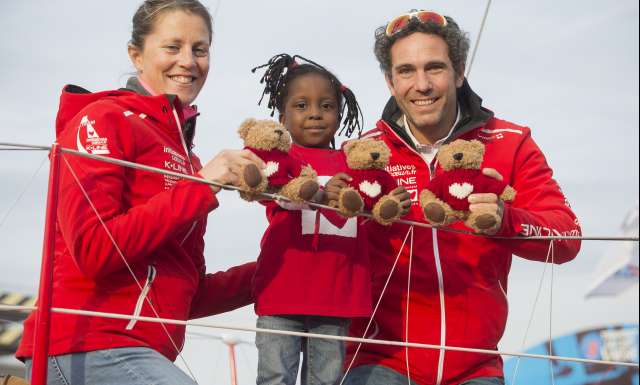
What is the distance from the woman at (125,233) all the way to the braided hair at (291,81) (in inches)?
22.0

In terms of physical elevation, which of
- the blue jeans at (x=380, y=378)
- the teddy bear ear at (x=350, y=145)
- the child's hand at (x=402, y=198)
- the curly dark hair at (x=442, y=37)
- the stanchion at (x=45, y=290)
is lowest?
the blue jeans at (x=380, y=378)

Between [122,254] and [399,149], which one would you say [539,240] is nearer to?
[399,149]

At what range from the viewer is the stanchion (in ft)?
6.97

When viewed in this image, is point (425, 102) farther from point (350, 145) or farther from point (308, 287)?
point (308, 287)

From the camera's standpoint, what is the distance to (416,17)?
3.18 metres

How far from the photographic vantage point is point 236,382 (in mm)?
3053

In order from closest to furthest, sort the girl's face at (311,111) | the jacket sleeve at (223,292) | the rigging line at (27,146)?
the rigging line at (27,146), the jacket sleeve at (223,292), the girl's face at (311,111)

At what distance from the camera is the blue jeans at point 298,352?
2764 millimetres

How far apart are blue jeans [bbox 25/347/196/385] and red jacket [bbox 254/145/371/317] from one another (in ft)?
1.74

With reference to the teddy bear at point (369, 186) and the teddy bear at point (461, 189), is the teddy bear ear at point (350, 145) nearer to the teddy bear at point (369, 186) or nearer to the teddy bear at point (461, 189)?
the teddy bear at point (369, 186)

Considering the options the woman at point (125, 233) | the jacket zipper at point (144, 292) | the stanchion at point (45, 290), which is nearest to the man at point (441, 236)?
the woman at point (125, 233)

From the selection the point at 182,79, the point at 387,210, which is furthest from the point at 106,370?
the point at 182,79

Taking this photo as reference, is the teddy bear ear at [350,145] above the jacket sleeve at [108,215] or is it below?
above

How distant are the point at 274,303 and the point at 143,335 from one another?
50 centimetres
